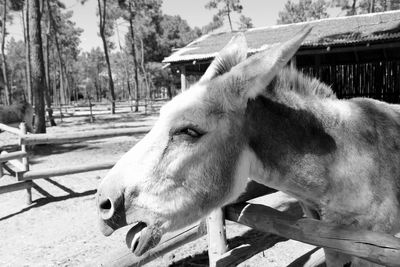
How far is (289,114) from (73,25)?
52266 millimetres

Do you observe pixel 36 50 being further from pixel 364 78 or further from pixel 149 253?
pixel 364 78

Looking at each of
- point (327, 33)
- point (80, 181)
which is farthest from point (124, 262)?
point (327, 33)

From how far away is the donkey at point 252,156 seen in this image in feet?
5.00

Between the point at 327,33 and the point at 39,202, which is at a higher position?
the point at 327,33

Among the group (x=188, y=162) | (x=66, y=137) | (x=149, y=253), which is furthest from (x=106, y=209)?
(x=66, y=137)

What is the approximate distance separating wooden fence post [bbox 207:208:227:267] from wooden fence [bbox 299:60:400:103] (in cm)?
1076

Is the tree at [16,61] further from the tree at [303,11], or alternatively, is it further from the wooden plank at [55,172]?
the wooden plank at [55,172]

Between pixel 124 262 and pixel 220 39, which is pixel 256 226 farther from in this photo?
pixel 220 39

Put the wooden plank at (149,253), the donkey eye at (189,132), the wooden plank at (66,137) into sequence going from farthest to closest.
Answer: the wooden plank at (66,137) < the wooden plank at (149,253) < the donkey eye at (189,132)

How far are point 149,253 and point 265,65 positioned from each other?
2126mm

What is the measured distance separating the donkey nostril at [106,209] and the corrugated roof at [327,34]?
757cm

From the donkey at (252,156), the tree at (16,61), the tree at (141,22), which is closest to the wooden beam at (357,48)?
the donkey at (252,156)

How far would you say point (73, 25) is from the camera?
48.1m

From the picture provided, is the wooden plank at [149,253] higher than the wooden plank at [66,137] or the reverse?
the reverse
